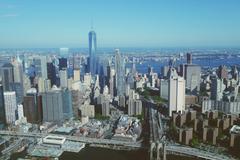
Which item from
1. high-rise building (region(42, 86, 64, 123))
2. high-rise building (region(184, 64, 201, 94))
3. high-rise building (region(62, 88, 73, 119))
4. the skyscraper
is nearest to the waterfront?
high-rise building (region(42, 86, 64, 123))

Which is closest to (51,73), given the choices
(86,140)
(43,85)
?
(43,85)

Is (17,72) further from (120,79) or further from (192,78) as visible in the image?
(192,78)

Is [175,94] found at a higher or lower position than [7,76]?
lower

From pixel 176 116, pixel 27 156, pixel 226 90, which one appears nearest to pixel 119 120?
pixel 176 116

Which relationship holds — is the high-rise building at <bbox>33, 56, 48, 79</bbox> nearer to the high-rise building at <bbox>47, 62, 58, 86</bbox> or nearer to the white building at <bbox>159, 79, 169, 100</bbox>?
the high-rise building at <bbox>47, 62, 58, 86</bbox>

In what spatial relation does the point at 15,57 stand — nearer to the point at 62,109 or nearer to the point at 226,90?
the point at 62,109

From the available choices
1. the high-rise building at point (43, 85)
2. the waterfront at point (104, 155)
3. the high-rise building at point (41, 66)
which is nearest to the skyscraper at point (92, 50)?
the high-rise building at point (41, 66)

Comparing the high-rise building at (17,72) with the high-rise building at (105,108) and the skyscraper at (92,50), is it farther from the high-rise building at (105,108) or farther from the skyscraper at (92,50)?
the skyscraper at (92,50)

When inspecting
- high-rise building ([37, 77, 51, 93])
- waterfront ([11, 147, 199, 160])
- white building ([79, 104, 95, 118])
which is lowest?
waterfront ([11, 147, 199, 160])
